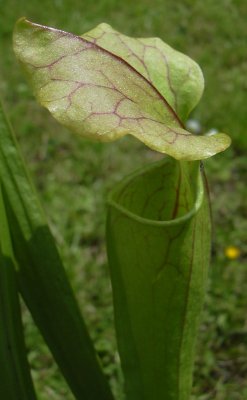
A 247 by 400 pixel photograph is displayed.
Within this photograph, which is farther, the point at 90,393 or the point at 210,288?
the point at 210,288

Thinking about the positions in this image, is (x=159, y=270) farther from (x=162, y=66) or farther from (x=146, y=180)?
(x=162, y=66)

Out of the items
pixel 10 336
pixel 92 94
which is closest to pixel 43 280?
pixel 10 336

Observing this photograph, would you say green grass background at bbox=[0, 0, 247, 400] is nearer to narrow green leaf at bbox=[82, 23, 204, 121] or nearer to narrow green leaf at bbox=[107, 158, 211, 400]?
narrow green leaf at bbox=[107, 158, 211, 400]

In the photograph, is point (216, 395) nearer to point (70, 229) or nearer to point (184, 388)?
point (184, 388)

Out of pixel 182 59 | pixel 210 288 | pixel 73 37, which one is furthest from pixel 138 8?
pixel 73 37

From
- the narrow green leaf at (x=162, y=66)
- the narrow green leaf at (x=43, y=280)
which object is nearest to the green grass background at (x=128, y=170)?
the narrow green leaf at (x=43, y=280)

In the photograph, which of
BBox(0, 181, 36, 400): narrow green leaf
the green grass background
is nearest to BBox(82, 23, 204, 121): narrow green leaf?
BBox(0, 181, 36, 400): narrow green leaf

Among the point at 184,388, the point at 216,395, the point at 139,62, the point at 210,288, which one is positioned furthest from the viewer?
the point at 210,288
